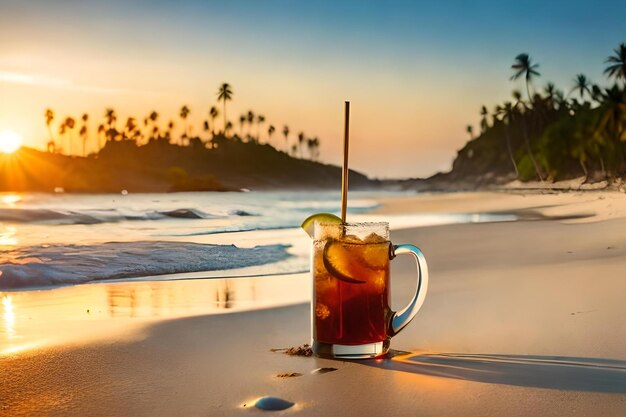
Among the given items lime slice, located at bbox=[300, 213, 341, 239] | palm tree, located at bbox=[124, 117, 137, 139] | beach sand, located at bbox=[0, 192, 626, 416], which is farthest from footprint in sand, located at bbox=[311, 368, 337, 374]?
palm tree, located at bbox=[124, 117, 137, 139]

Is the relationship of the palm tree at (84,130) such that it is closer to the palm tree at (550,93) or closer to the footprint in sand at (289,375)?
the palm tree at (550,93)

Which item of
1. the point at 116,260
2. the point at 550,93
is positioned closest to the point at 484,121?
the point at 550,93

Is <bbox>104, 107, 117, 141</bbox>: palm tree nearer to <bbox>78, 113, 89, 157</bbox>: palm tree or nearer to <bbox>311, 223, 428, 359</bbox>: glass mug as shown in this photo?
<bbox>78, 113, 89, 157</bbox>: palm tree

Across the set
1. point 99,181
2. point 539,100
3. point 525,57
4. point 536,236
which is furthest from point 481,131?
point 536,236

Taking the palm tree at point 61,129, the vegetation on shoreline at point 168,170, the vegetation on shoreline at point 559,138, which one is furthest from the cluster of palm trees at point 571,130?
the palm tree at point 61,129

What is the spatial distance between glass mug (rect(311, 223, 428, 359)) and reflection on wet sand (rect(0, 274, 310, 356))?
1210 millimetres

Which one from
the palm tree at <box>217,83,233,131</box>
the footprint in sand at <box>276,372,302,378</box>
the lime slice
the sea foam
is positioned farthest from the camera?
the palm tree at <box>217,83,233,131</box>

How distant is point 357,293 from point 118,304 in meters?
2.73

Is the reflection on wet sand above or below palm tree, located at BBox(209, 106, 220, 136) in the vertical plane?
below

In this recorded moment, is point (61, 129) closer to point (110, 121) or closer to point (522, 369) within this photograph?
point (110, 121)

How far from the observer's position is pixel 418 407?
227 centimetres

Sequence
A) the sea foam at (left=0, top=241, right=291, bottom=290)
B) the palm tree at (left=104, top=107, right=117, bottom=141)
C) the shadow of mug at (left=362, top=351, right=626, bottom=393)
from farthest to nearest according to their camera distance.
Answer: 1. the palm tree at (left=104, top=107, right=117, bottom=141)
2. the sea foam at (left=0, top=241, right=291, bottom=290)
3. the shadow of mug at (left=362, top=351, right=626, bottom=393)

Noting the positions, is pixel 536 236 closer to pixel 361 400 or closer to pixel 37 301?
pixel 37 301

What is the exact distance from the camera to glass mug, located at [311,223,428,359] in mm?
2859
